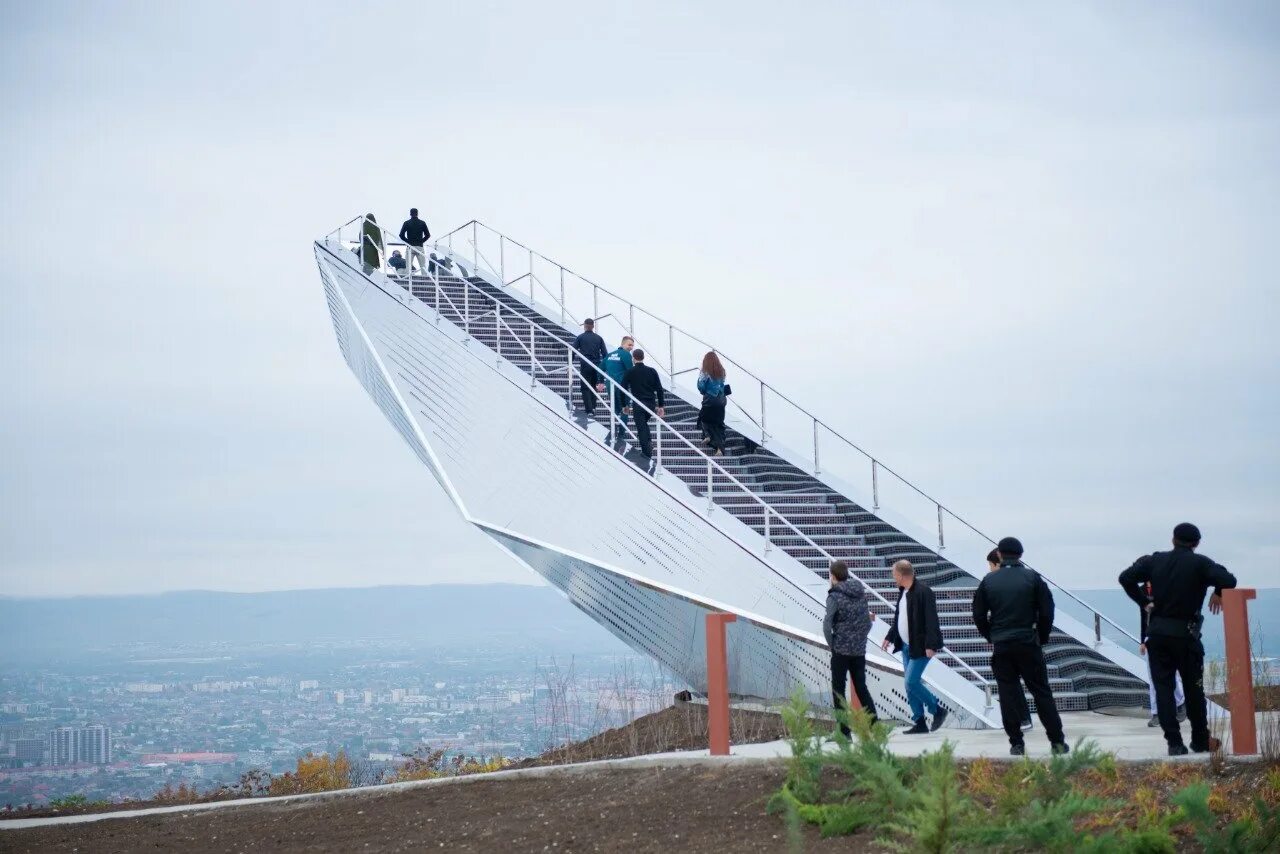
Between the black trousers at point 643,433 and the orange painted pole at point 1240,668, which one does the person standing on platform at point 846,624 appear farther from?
the black trousers at point 643,433

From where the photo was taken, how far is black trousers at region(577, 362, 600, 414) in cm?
1870

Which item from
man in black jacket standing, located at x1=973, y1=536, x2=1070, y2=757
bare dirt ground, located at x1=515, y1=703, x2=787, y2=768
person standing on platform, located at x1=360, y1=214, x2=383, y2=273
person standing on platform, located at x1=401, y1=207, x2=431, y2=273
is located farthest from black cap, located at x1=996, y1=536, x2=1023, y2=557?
person standing on platform, located at x1=401, y1=207, x2=431, y2=273

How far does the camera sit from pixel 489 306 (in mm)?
25641

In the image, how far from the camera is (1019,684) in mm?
9406

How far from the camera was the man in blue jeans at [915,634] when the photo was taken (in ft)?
37.6

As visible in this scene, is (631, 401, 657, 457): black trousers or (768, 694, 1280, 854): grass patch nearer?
(768, 694, 1280, 854): grass patch

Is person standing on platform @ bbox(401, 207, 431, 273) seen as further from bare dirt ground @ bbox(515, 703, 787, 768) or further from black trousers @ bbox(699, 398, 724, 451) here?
bare dirt ground @ bbox(515, 703, 787, 768)

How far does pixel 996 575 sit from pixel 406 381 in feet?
39.6

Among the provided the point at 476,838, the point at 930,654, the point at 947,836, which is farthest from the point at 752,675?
the point at 947,836

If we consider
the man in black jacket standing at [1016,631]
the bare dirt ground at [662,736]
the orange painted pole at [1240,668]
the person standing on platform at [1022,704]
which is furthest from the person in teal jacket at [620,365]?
the orange painted pole at [1240,668]

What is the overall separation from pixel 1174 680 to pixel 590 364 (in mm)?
10139

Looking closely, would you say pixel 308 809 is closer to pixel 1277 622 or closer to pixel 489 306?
pixel 1277 622

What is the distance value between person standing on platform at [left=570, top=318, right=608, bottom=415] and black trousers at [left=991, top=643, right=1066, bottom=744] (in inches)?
355

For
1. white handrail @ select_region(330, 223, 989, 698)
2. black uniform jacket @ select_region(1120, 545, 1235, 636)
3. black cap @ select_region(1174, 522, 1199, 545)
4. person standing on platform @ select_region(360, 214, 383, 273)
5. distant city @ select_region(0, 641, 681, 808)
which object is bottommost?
distant city @ select_region(0, 641, 681, 808)
